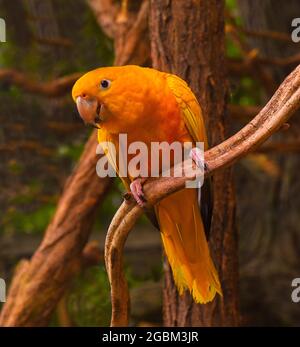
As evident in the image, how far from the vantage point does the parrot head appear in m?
1.14

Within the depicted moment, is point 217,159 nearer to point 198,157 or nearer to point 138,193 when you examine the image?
point 198,157

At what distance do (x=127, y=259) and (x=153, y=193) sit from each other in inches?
65.5

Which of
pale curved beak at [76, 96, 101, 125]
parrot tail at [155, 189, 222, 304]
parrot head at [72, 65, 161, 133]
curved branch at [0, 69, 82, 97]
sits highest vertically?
curved branch at [0, 69, 82, 97]

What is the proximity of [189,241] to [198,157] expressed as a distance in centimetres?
28

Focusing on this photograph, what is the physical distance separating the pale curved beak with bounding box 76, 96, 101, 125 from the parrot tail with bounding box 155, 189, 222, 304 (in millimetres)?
305

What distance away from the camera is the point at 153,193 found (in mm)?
1251

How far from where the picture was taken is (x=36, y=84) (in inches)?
91.5

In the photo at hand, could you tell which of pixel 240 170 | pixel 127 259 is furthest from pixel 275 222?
pixel 127 259

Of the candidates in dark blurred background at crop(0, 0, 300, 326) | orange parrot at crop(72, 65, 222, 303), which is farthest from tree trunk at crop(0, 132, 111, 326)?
orange parrot at crop(72, 65, 222, 303)

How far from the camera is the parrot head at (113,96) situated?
1.14m

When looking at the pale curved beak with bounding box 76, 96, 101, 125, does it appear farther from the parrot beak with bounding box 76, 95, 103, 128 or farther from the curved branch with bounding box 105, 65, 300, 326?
the curved branch with bounding box 105, 65, 300, 326

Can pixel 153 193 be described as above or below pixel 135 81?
below

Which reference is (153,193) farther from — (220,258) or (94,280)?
(94,280)
